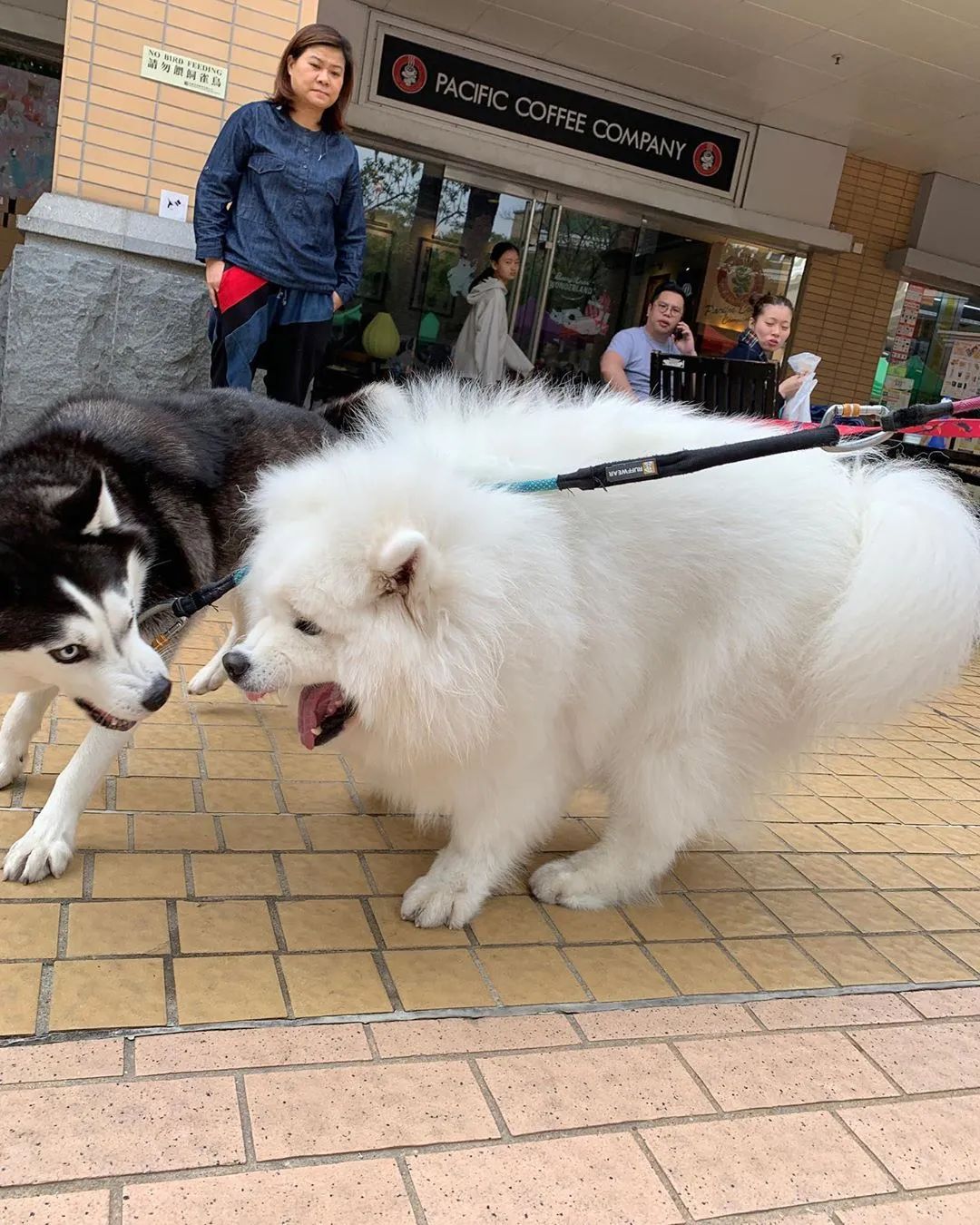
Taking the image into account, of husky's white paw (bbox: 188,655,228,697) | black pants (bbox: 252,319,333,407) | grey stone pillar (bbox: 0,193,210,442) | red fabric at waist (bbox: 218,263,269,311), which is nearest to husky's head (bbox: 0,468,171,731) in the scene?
husky's white paw (bbox: 188,655,228,697)

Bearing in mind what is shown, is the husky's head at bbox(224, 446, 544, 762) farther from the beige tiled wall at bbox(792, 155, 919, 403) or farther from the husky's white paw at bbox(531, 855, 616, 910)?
the beige tiled wall at bbox(792, 155, 919, 403)

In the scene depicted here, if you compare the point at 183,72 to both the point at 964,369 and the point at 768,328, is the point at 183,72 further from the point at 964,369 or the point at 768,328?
the point at 964,369

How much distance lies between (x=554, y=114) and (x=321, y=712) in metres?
8.90

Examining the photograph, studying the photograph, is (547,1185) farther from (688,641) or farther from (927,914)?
(927,914)

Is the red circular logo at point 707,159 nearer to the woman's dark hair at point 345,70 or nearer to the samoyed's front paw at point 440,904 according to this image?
the woman's dark hair at point 345,70

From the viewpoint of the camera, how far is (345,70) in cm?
446

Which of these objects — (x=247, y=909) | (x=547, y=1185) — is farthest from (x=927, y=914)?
(x=247, y=909)

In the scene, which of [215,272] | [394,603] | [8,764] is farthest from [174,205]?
[394,603]

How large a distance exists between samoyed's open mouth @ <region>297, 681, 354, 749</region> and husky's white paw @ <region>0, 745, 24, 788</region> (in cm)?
108

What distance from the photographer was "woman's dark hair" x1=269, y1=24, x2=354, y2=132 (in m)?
4.34

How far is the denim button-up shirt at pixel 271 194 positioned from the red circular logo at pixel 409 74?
479 cm

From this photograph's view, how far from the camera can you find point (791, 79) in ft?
29.4

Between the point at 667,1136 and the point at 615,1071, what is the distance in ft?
0.63

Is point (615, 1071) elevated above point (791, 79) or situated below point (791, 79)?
below
